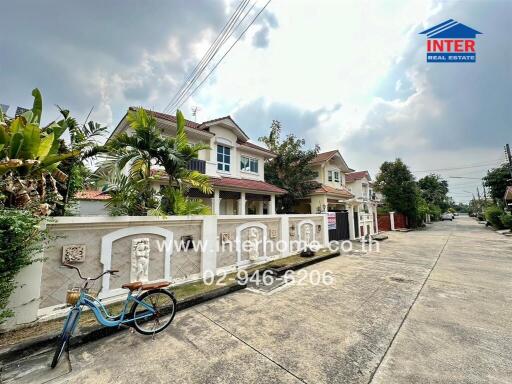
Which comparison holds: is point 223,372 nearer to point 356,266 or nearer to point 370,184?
point 356,266

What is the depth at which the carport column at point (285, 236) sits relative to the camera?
8258mm

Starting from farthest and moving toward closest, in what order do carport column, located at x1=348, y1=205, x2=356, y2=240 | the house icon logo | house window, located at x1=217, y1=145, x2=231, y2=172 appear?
carport column, located at x1=348, y1=205, x2=356, y2=240
house window, located at x1=217, y1=145, x2=231, y2=172
the house icon logo

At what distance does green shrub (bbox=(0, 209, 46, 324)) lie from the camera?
109 inches

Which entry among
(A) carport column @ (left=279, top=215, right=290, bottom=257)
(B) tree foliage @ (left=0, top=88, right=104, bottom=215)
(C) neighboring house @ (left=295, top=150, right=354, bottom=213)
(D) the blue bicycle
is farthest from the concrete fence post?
(B) tree foliage @ (left=0, top=88, right=104, bottom=215)

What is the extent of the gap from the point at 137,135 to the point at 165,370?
5057 mm

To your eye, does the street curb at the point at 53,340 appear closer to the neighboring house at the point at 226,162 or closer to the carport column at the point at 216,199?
the neighboring house at the point at 226,162

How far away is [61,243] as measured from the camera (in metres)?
3.76

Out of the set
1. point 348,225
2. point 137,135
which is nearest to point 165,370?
point 137,135

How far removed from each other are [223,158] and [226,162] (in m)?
0.33

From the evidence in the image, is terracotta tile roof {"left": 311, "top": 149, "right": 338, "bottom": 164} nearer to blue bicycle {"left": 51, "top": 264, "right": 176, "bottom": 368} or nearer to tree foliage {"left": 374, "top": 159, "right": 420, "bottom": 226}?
tree foliage {"left": 374, "top": 159, "right": 420, "bottom": 226}

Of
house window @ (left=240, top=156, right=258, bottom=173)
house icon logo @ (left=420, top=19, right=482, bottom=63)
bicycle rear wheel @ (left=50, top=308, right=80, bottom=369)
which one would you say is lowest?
bicycle rear wheel @ (left=50, top=308, right=80, bottom=369)

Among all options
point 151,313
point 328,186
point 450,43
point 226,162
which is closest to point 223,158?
point 226,162

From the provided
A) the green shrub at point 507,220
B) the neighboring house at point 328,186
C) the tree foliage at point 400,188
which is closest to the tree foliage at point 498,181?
the green shrub at point 507,220

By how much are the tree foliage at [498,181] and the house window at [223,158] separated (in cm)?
3452
